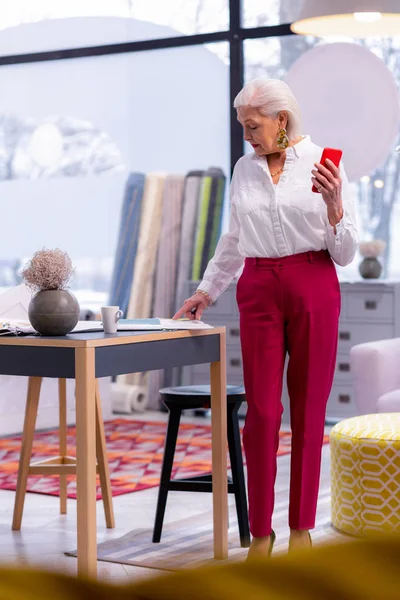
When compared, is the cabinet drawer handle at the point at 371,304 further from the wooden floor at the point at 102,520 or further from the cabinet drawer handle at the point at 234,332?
the wooden floor at the point at 102,520

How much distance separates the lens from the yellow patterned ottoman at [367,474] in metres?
3.64

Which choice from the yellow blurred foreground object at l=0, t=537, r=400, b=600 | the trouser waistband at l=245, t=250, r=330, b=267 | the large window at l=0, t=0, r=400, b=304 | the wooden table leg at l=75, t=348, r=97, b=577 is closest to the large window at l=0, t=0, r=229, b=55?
the large window at l=0, t=0, r=400, b=304

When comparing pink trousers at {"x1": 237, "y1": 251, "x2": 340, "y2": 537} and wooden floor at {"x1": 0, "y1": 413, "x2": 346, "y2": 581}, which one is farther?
wooden floor at {"x1": 0, "y1": 413, "x2": 346, "y2": 581}

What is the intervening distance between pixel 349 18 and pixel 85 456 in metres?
3.35

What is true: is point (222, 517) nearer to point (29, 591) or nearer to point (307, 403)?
point (307, 403)

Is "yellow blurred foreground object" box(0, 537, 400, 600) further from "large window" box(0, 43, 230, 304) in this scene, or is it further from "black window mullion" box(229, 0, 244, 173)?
"large window" box(0, 43, 230, 304)

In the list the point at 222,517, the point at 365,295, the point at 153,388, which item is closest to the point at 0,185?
the point at 153,388

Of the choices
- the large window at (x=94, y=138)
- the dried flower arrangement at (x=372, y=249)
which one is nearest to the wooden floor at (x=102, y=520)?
the dried flower arrangement at (x=372, y=249)

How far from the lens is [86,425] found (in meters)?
2.77

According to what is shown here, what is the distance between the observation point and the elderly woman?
311cm

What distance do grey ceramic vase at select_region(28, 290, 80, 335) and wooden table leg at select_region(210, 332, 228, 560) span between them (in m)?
0.69

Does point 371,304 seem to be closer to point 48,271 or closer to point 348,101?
point 348,101

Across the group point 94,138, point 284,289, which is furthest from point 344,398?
point 284,289

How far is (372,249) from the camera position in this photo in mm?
7039
